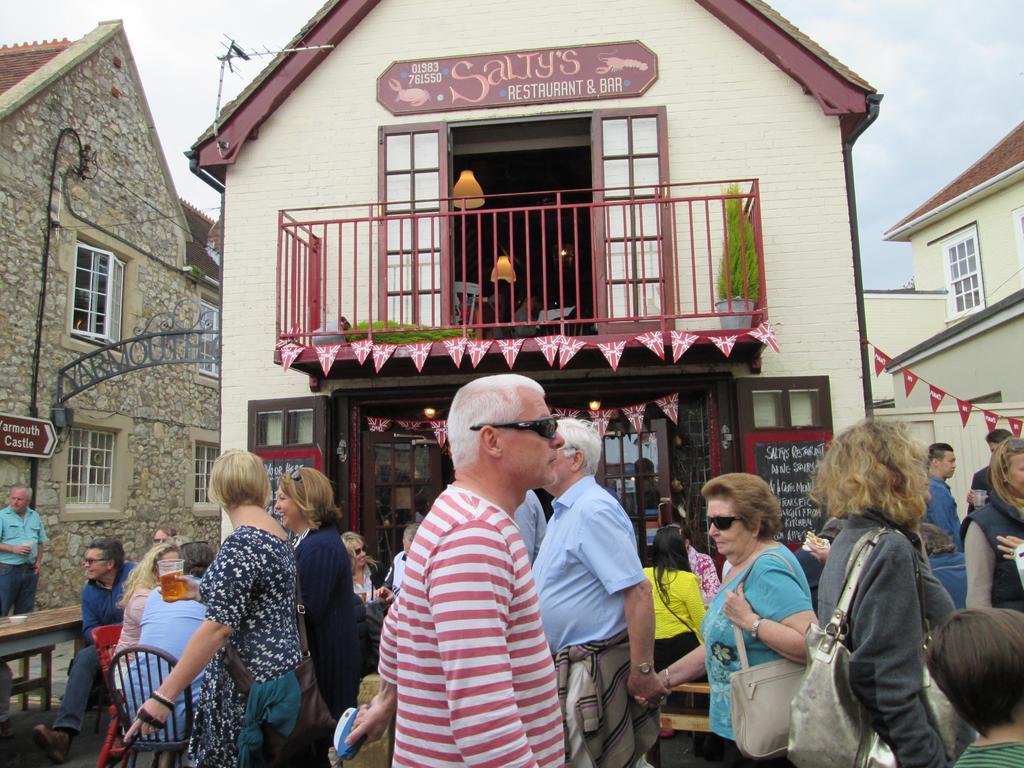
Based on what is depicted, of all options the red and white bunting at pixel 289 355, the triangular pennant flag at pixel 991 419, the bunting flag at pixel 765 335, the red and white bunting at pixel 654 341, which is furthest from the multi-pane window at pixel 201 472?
the triangular pennant flag at pixel 991 419

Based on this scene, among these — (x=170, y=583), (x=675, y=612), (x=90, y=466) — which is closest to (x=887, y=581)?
(x=675, y=612)

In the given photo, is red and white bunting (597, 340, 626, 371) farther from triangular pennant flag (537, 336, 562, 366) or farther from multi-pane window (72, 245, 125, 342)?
multi-pane window (72, 245, 125, 342)

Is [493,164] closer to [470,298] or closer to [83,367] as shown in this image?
[470,298]

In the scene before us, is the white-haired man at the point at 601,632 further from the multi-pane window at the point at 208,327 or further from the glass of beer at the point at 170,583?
the multi-pane window at the point at 208,327

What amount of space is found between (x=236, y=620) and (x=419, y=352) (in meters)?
4.05

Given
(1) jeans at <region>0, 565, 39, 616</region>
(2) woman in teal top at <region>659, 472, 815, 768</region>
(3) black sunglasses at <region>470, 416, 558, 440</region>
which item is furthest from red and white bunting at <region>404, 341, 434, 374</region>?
(1) jeans at <region>0, 565, 39, 616</region>

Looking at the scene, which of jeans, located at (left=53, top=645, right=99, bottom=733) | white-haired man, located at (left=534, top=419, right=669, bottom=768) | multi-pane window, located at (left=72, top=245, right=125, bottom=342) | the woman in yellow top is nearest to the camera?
white-haired man, located at (left=534, top=419, right=669, bottom=768)

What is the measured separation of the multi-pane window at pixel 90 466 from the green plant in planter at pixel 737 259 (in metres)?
10.1

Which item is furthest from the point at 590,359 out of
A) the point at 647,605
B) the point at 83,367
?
the point at 83,367

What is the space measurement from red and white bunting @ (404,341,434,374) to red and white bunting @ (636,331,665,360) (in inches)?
69.1

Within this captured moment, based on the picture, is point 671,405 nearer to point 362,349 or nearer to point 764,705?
point 362,349

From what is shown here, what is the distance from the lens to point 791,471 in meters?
7.14

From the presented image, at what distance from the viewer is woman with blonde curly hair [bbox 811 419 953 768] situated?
2.22m

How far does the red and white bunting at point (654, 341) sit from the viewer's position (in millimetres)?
6656
